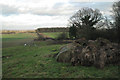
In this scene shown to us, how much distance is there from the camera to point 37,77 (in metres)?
5.21

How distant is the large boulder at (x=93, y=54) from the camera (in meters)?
6.10

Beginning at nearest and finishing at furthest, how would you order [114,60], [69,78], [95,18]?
1. [69,78]
2. [114,60]
3. [95,18]

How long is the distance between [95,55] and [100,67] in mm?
738

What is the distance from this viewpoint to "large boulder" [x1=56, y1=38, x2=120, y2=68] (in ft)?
20.0

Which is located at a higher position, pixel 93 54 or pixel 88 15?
pixel 88 15

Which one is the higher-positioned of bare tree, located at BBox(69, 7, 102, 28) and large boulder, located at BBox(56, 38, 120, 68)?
bare tree, located at BBox(69, 7, 102, 28)

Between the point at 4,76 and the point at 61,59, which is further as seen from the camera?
the point at 61,59

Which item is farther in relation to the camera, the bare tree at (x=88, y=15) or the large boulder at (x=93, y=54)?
the bare tree at (x=88, y=15)

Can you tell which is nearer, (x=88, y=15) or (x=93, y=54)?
(x=93, y=54)

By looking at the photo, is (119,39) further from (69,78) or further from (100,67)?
(69,78)

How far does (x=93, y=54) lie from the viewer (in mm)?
6164

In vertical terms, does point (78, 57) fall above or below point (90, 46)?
below

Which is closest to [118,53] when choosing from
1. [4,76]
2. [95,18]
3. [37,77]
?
[37,77]

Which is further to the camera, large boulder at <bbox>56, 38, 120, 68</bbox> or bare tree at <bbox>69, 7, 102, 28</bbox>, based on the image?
bare tree at <bbox>69, 7, 102, 28</bbox>
